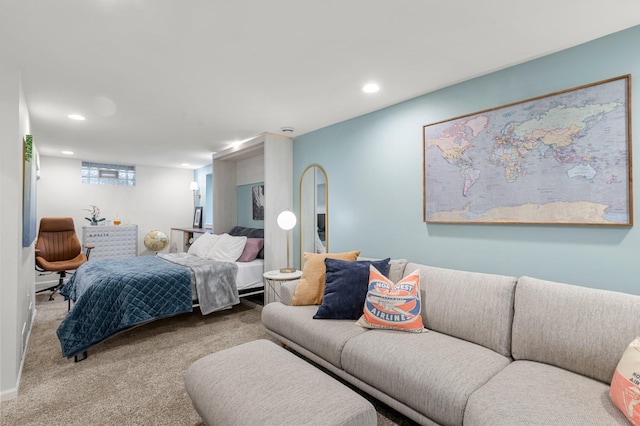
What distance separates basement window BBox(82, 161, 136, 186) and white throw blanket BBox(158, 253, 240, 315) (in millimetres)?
3662

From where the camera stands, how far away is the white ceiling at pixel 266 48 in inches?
66.2

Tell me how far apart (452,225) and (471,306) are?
2.65 ft

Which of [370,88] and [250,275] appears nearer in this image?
[370,88]

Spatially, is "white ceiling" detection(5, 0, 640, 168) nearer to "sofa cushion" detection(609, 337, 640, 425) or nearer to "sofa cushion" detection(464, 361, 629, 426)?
"sofa cushion" detection(609, 337, 640, 425)

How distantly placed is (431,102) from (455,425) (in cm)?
241

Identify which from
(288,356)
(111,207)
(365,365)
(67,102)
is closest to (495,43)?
(365,365)

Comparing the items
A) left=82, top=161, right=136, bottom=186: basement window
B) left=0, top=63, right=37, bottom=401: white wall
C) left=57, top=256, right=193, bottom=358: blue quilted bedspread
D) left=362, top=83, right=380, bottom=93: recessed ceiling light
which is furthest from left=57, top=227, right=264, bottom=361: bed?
left=82, top=161, right=136, bottom=186: basement window

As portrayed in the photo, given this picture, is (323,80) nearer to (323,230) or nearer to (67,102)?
(323,230)

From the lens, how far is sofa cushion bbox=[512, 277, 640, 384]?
1.51 meters

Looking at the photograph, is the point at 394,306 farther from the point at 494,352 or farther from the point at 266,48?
the point at 266,48

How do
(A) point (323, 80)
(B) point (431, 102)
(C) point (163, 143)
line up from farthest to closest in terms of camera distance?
(C) point (163, 143)
(B) point (431, 102)
(A) point (323, 80)

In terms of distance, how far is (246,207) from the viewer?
17.6ft

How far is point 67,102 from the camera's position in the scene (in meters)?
2.98

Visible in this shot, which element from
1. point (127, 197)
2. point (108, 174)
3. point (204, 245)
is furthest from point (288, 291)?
point (108, 174)
